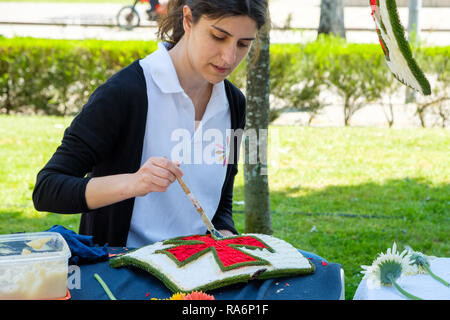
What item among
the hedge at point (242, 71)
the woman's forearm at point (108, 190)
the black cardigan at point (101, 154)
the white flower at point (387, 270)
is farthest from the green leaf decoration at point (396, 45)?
the hedge at point (242, 71)

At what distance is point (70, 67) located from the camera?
7121 mm

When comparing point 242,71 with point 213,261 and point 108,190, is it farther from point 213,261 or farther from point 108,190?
point 213,261

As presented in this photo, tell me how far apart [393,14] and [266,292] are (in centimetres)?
72

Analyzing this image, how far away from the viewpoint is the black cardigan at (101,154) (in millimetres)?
1767

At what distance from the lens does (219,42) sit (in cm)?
192

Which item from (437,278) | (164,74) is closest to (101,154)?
(164,74)

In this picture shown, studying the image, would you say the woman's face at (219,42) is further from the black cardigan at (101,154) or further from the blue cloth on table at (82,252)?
the blue cloth on table at (82,252)

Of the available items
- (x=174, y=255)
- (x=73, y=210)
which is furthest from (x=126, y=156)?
(x=174, y=255)

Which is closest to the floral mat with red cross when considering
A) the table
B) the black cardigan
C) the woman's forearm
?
the table

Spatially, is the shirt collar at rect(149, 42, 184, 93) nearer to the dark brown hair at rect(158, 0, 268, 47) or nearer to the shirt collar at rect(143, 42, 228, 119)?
the shirt collar at rect(143, 42, 228, 119)

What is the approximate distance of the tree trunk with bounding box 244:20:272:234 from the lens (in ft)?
11.6

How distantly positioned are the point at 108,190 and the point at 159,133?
0.43 meters

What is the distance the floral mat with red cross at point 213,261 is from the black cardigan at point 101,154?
0.28 metres

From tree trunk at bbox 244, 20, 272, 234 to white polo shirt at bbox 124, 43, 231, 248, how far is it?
1.36 meters
